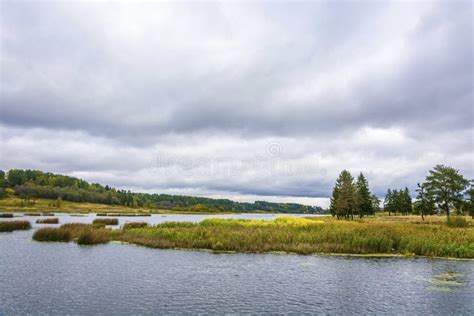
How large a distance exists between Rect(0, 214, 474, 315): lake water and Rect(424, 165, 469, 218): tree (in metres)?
55.0

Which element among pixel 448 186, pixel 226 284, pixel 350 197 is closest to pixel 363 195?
pixel 350 197

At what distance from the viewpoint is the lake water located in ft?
53.7

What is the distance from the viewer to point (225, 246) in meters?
35.6

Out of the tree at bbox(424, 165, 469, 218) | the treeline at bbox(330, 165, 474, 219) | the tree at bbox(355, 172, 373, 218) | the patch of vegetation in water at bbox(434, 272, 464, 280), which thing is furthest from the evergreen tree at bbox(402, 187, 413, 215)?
the patch of vegetation in water at bbox(434, 272, 464, 280)

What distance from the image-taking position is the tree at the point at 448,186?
7603 cm

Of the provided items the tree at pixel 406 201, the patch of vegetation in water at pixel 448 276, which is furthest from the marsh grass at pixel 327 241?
the tree at pixel 406 201

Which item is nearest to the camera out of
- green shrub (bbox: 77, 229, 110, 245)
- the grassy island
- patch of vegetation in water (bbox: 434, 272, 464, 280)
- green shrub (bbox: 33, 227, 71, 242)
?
patch of vegetation in water (bbox: 434, 272, 464, 280)

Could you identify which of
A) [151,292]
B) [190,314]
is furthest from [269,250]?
[190,314]

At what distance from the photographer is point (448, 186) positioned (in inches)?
3004

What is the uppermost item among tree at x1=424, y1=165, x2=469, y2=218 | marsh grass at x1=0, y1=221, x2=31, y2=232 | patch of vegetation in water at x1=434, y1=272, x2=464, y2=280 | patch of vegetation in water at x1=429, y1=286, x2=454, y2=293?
tree at x1=424, y1=165, x2=469, y2=218

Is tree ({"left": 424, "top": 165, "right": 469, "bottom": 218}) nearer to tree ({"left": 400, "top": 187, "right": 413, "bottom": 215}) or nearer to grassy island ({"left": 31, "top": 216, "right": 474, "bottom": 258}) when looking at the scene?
grassy island ({"left": 31, "top": 216, "right": 474, "bottom": 258})

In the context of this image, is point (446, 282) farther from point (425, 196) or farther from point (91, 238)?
point (425, 196)

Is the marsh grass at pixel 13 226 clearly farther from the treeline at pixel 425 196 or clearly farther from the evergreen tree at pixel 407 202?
the evergreen tree at pixel 407 202

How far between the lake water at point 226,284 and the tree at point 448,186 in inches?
2164
